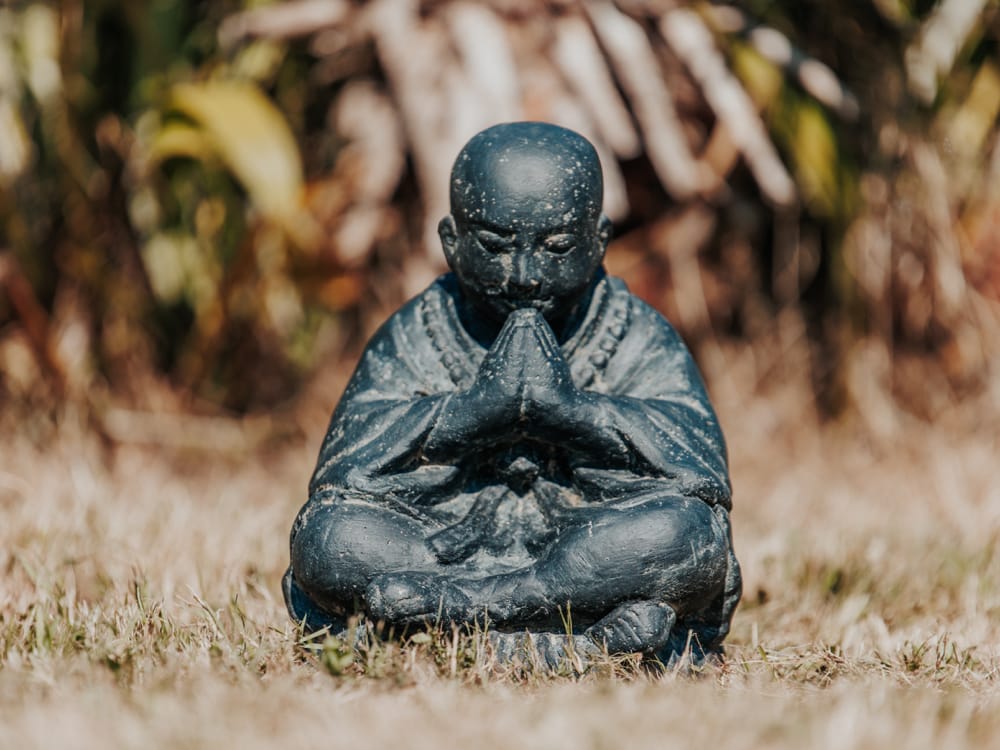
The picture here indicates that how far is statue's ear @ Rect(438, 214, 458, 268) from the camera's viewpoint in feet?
10.1

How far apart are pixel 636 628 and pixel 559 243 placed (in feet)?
2.91

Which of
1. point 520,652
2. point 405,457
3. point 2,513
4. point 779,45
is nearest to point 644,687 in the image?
point 520,652

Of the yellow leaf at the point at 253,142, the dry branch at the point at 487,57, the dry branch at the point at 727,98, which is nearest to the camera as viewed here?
the yellow leaf at the point at 253,142

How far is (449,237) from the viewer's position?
122 inches

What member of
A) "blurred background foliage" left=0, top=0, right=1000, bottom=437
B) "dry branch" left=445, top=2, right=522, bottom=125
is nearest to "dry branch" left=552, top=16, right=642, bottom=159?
"blurred background foliage" left=0, top=0, right=1000, bottom=437

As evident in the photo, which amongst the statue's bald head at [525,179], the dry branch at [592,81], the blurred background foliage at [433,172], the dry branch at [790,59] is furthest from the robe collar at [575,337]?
the dry branch at [790,59]

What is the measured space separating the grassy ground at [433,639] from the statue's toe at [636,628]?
6 centimetres

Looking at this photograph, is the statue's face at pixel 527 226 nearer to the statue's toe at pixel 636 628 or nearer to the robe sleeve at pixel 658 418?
the robe sleeve at pixel 658 418

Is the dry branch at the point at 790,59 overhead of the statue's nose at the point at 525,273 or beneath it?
overhead

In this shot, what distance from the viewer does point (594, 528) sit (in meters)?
2.83

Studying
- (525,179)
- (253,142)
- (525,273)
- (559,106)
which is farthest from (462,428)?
(559,106)

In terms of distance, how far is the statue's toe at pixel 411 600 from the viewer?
110 inches

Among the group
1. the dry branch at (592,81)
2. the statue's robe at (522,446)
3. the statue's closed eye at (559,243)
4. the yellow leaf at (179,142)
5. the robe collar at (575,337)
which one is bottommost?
the statue's robe at (522,446)

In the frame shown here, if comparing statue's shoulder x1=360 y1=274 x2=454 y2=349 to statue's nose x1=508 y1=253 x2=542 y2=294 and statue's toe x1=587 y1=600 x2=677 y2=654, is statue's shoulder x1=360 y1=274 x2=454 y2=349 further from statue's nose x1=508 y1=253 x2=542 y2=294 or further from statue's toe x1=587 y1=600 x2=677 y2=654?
statue's toe x1=587 y1=600 x2=677 y2=654
